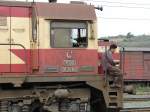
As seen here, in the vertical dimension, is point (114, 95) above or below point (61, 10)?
below

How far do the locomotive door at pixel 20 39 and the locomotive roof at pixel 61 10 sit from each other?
0.25 meters

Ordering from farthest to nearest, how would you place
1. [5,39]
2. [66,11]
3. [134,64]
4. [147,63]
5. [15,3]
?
[147,63]
[134,64]
[66,11]
[15,3]
[5,39]

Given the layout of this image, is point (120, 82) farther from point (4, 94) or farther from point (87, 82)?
point (4, 94)

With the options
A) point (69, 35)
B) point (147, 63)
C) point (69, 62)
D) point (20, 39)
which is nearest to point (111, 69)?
point (69, 62)

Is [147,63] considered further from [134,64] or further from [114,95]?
[114,95]

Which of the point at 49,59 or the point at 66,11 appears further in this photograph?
the point at 66,11

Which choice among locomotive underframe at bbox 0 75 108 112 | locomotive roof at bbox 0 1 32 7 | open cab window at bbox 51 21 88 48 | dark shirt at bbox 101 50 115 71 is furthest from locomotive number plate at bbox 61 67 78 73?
locomotive roof at bbox 0 1 32 7

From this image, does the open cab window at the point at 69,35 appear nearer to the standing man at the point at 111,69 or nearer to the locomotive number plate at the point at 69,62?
the locomotive number plate at the point at 69,62

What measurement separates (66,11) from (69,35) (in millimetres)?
702

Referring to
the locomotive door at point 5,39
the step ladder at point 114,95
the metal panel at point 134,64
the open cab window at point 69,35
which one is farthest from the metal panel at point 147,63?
the locomotive door at point 5,39

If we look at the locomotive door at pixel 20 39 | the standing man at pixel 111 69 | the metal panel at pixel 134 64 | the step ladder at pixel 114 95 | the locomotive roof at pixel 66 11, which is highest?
the locomotive roof at pixel 66 11

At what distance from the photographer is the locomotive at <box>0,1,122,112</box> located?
13.2 meters

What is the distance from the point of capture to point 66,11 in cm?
1362

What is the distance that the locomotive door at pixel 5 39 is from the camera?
13.2 metres
